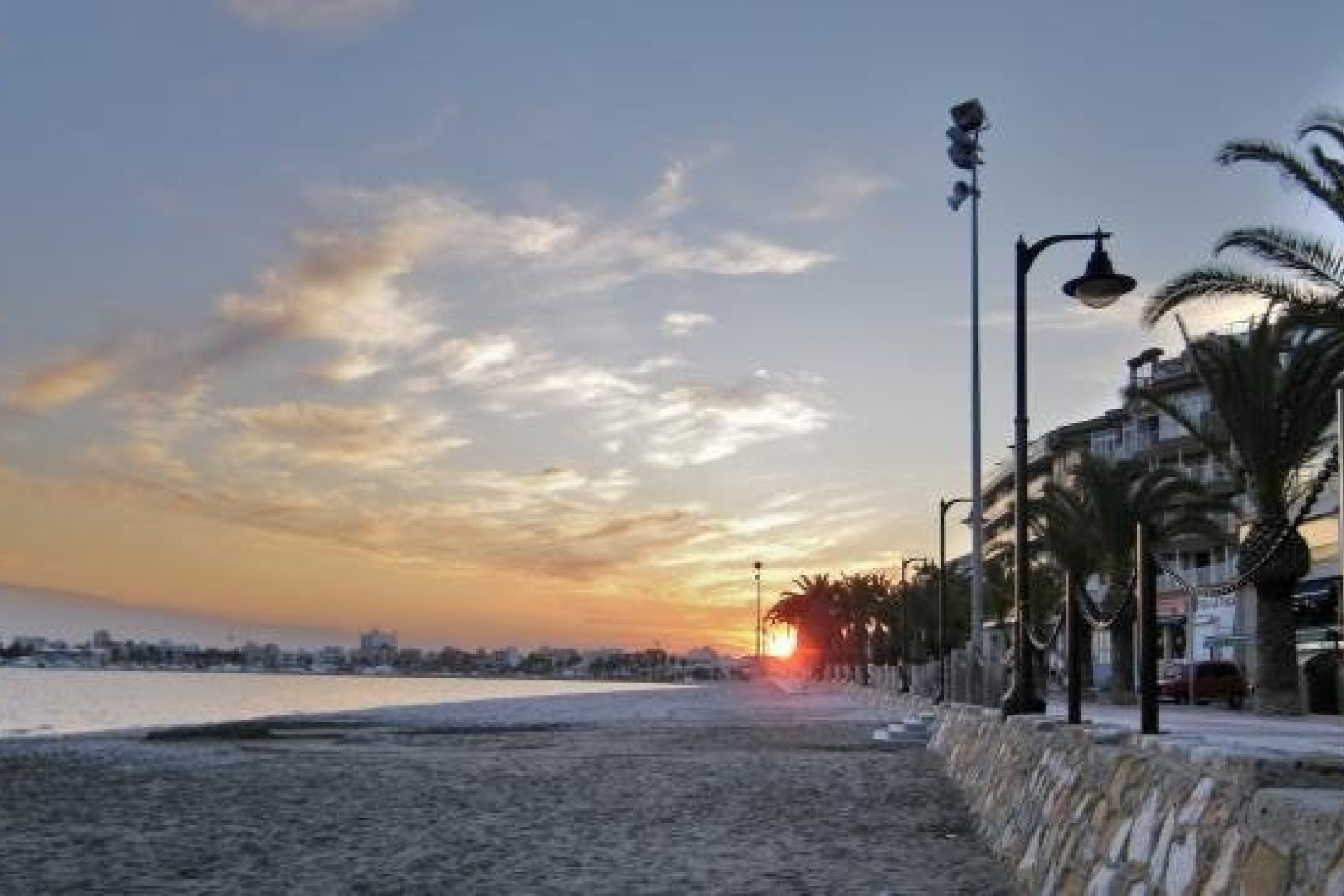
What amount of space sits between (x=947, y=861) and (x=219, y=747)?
24369 millimetres

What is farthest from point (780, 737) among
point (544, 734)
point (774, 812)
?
point (774, 812)

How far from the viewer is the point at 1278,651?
32.3 meters

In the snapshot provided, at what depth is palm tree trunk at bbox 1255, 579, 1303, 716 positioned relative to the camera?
32.2 meters

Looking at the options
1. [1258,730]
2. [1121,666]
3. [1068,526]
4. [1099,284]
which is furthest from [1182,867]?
[1121,666]

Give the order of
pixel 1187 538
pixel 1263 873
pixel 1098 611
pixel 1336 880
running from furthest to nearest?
pixel 1187 538 → pixel 1098 611 → pixel 1263 873 → pixel 1336 880

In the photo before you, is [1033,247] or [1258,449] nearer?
[1033,247]

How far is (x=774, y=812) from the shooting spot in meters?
17.6

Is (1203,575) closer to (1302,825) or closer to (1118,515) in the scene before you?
(1118,515)

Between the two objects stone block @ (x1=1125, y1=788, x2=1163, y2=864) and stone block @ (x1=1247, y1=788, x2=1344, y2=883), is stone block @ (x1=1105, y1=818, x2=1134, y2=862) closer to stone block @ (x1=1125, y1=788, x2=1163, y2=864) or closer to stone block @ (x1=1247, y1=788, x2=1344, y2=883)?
stone block @ (x1=1125, y1=788, x2=1163, y2=864)

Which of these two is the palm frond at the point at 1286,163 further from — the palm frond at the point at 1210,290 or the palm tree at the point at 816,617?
the palm tree at the point at 816,617

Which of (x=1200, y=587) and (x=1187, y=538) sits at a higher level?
(x=1187, y=538)

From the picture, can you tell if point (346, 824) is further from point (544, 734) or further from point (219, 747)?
point (544, 734)

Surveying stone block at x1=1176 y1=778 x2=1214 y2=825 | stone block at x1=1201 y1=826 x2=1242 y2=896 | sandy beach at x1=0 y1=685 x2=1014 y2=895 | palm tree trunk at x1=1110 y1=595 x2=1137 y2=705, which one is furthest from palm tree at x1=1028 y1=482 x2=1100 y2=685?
stone block at x1=1201 y1=826 x2=1242 y2=896

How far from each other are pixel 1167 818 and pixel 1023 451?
356 inches
